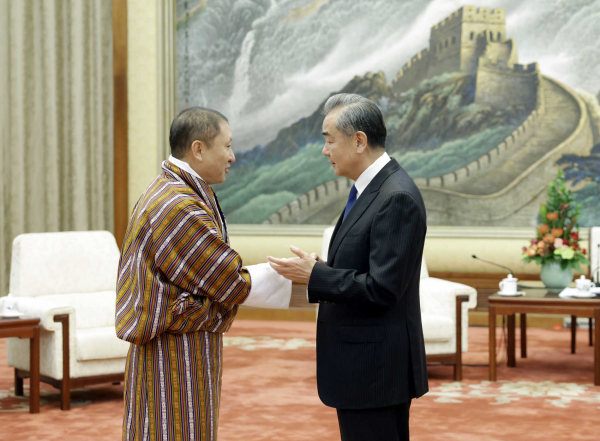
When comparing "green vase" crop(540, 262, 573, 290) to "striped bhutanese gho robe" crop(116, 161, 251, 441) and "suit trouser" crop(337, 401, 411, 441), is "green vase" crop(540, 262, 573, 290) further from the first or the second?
"striped bhutanese gho robe" crop(116, 161, 251, 441)

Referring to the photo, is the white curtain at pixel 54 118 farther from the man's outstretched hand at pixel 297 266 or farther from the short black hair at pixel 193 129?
the man's outstretched hand at pixel 297 266

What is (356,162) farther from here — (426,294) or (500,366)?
(500,366)

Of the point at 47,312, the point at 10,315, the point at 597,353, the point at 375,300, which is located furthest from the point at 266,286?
the point at 597,353

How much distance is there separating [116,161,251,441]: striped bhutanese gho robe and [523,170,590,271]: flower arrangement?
4265mm

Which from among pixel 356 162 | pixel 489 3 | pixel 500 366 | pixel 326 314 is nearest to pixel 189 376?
pixel 326 314

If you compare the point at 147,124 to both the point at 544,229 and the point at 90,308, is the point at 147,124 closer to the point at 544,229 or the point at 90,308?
the point at 90,308

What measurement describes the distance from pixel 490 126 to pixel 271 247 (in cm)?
284

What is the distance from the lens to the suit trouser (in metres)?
2.16

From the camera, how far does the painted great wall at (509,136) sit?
7.95 metres

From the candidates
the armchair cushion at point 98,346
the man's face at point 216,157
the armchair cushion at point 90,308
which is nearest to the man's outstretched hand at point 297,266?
the man's face at point 216,157

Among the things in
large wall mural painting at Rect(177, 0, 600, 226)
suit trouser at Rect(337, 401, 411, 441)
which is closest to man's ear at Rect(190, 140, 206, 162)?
suit trouser at Rect(337, 401, 411, 441)

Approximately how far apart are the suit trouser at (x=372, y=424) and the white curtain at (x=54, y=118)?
6.26 metres

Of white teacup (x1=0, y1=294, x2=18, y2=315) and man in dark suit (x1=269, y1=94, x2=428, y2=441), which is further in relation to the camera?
white teacup (x1=0, y1=294, x2=18, y2=315)

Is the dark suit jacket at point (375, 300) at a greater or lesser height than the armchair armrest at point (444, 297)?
greater
